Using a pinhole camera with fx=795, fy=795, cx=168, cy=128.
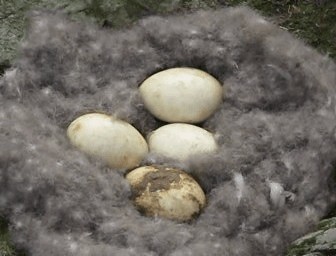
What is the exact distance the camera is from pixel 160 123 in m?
1.97

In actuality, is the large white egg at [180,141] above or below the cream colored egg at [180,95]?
below

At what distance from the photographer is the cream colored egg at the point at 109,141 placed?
179cm

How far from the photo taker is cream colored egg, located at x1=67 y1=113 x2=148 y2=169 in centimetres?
179

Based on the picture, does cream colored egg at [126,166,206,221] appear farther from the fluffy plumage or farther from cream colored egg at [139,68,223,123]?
cream colored egg at [139,68,223,123]

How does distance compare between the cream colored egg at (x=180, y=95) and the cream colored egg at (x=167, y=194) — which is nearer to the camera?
the cream colored egg at (x=167, y=194)

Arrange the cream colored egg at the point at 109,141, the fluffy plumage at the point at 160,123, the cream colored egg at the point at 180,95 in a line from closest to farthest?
the fluffy plumage at the point at 160,123
the cream colored egg at the point at 109,141
the cream colored egg at the point at 180,95

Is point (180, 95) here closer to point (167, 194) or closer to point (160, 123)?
point (160, 123)

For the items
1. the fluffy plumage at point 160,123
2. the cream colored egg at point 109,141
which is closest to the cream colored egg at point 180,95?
the fluffy plumage at point 160,123

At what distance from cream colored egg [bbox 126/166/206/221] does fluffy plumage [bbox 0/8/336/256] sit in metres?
0.03

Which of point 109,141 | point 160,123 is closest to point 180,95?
point 160,123

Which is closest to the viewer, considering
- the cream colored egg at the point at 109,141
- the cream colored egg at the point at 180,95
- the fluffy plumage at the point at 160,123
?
the fluffy plumage at the point at 160,123

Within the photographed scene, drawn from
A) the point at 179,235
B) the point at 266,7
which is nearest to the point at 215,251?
the point at 179,235

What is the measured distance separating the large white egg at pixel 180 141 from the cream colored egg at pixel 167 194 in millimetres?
89

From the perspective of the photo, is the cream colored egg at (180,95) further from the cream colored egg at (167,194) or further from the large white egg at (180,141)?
the cream colored egg at (167,194)
